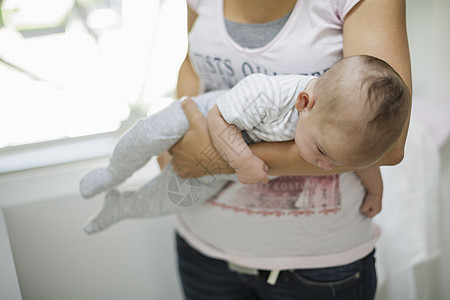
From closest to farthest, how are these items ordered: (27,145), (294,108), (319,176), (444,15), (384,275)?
(294,108) < (319,176) < (27,145) < (384,275) < (444,15)

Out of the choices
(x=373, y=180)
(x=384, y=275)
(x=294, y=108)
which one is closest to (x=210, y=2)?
(x=294, y=108)

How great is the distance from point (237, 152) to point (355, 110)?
0.21 meters

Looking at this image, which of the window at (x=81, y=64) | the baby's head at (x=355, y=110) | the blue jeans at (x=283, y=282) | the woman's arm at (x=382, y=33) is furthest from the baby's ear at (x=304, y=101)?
the window at (x=81, y=64)

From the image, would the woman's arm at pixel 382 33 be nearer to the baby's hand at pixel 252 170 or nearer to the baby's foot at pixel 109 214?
the baby's hand at pixel 252 170

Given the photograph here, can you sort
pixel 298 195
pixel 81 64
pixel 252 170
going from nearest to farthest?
pixel 252 170 → pixel 298 195 → pixel 81 64

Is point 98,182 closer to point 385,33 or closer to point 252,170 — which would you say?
point 252,170

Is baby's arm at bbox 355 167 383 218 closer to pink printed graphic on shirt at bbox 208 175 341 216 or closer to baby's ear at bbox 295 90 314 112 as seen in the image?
pink printed graphic on shirt at bbox 208 175 341 216

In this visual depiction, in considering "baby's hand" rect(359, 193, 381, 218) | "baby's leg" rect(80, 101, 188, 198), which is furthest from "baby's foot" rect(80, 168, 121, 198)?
"baby's hand" rect(359, 193, 381, 218)

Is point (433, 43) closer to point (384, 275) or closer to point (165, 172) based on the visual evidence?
point (384, 275)

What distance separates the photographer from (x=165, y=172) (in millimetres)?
877

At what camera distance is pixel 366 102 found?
58cm

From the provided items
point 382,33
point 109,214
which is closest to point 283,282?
point 109,214

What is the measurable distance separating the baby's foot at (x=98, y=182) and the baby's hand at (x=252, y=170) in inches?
11.7

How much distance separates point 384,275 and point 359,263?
0.51 m
